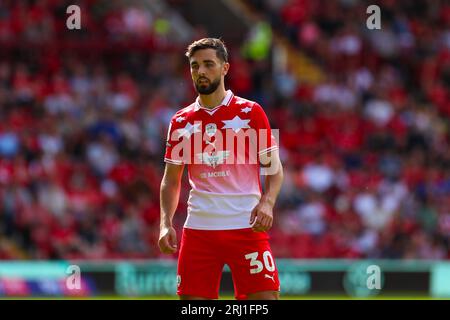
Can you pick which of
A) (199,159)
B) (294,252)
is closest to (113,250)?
(294,252)


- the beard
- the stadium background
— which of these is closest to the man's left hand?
the beard

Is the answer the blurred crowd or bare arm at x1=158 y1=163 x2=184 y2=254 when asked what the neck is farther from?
the blurred crowd

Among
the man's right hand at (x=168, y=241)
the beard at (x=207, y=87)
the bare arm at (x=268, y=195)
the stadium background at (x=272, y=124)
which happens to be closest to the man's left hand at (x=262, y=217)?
the bare arm at (x=268, y=195)

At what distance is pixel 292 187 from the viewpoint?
20.1 m

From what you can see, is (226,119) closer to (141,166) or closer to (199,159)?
(199,159)

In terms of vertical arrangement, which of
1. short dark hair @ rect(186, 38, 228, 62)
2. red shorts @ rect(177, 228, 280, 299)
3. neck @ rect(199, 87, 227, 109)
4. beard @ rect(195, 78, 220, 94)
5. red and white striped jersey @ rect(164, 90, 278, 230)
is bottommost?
red shorts @ rect(177, 228, 280, 299)

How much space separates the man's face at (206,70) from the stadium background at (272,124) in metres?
10.3

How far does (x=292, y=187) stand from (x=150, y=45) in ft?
14.9

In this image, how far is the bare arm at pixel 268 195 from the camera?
7438mm

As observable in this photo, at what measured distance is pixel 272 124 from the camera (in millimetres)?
21328

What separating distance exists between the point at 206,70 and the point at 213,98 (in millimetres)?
228

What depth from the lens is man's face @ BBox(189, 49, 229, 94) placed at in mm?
7676

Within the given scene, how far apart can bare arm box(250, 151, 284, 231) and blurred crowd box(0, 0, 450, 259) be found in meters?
11.2

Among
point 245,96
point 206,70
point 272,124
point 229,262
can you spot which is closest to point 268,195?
point 229,262
